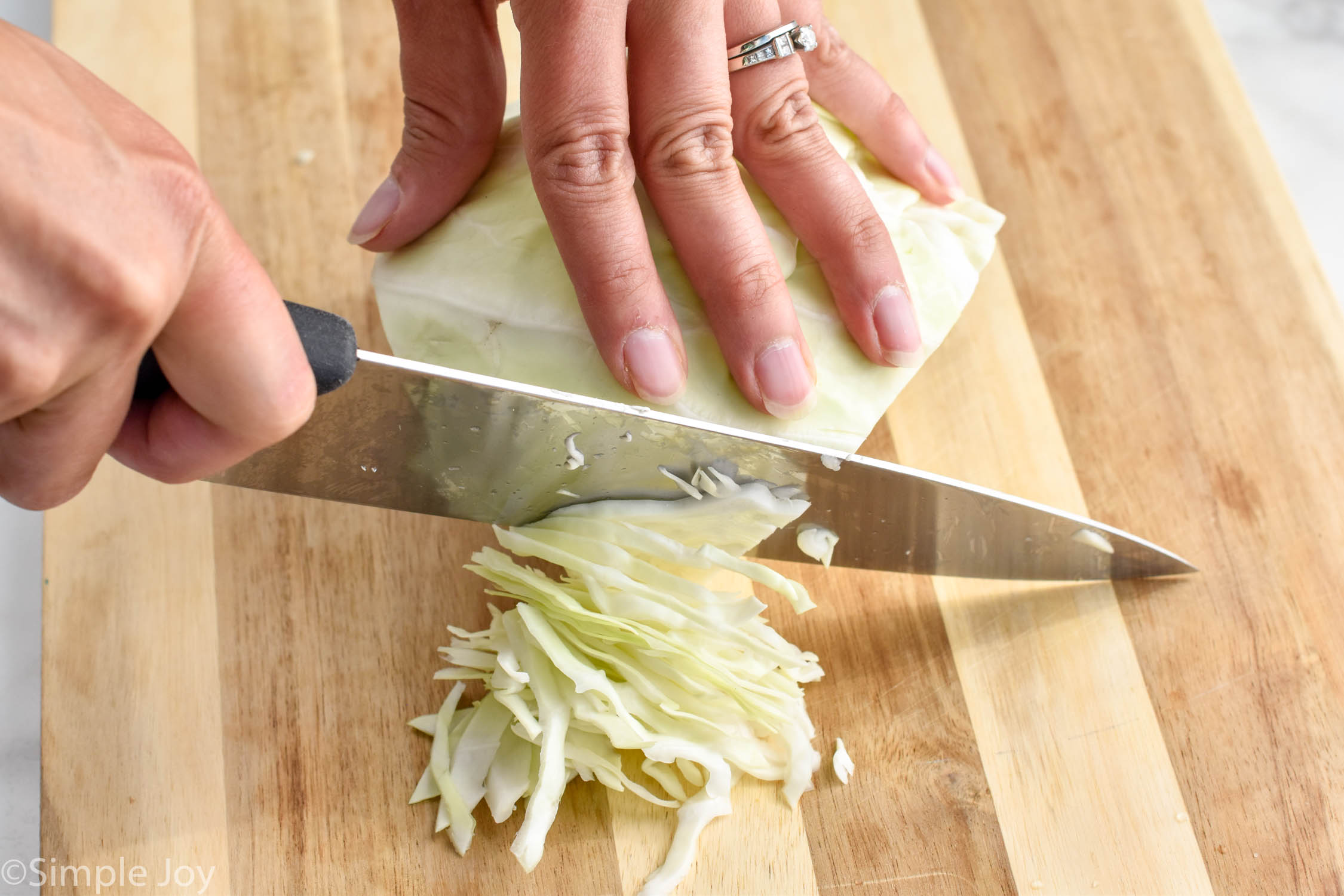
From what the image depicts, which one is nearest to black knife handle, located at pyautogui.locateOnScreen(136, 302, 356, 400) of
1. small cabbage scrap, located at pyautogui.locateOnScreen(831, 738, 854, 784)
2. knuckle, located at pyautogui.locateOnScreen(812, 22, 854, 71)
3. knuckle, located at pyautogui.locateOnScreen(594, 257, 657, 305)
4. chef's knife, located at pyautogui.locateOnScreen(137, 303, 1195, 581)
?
chef's knife, located at pyautogui.locateOnScreen(137, 303, 1195, 581)

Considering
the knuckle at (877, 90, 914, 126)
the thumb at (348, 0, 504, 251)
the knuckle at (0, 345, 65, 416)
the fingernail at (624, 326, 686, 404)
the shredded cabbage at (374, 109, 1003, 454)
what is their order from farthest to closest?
the knuckle at (877, 90, 914, 126) → the thumb at (348, 0, 504, 251) → the shredded cabbage at (374, 109, 1003, 454) → the fingernail at (624, 326, 686, 404) → the knuckle at (0, 345, 65, 416)

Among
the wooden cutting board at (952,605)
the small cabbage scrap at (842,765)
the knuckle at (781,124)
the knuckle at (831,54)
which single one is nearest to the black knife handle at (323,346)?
the wooden cutting board at (952,605)

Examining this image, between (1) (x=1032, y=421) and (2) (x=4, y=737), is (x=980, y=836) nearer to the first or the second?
(1) (x=1032, y=421)

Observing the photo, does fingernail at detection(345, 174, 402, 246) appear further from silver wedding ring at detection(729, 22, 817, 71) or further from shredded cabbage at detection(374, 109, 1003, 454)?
silver wedding ring at detection(729, 22, 817, 71)

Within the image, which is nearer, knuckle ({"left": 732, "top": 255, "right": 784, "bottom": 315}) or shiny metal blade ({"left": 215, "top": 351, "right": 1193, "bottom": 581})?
shiny metal blade ({"left": 215, "top": 351, "right": 1193, "bottom": 581})

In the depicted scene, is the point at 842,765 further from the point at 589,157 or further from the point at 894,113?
the point at 894,113

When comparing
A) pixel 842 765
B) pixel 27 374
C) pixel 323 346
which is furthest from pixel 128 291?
pixel 842 765

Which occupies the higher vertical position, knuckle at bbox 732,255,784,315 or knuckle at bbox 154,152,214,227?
knuckle at bbox 154,152,214,227

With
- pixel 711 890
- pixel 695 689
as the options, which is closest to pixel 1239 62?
pixel 695 689
